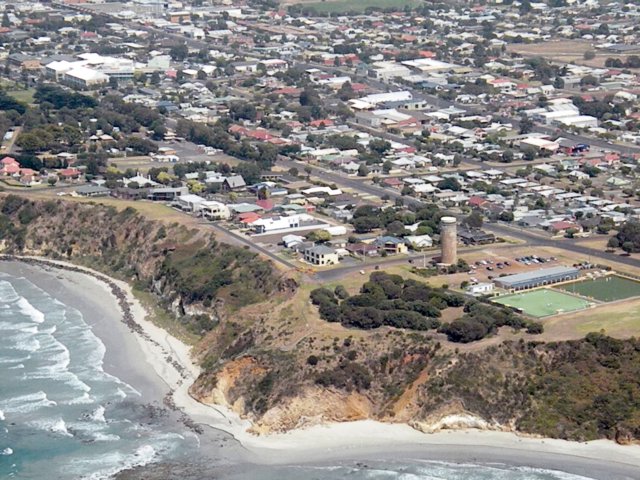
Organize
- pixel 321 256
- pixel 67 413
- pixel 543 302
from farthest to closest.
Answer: pixel 321 256 < pixel 543 302 < pixel 67 413

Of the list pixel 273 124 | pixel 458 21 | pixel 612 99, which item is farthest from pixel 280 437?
pixel 458 21

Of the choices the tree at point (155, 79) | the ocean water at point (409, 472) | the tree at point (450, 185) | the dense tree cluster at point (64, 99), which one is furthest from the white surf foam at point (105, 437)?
the tree at point (155, 79)

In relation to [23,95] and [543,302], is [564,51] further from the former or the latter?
[543,302]

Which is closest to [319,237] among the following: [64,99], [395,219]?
[395,219]

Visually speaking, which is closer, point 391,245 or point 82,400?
point 82,400

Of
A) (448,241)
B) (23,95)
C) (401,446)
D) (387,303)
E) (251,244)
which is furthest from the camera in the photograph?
(23,95)

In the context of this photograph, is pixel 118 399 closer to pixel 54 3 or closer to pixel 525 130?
pixel 525 130

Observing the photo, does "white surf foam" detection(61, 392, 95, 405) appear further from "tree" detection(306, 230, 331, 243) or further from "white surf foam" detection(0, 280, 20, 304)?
"tree" detection(306, 230, 331, 243)

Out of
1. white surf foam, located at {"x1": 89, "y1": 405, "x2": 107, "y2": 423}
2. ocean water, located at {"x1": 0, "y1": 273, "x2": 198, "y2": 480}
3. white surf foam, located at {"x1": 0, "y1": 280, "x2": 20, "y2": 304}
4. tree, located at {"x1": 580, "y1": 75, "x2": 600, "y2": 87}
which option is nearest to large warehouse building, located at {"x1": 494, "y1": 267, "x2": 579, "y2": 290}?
ocean water, located at {"x1": 0, "y1": 273, "x2": 198, "y2": 480}
